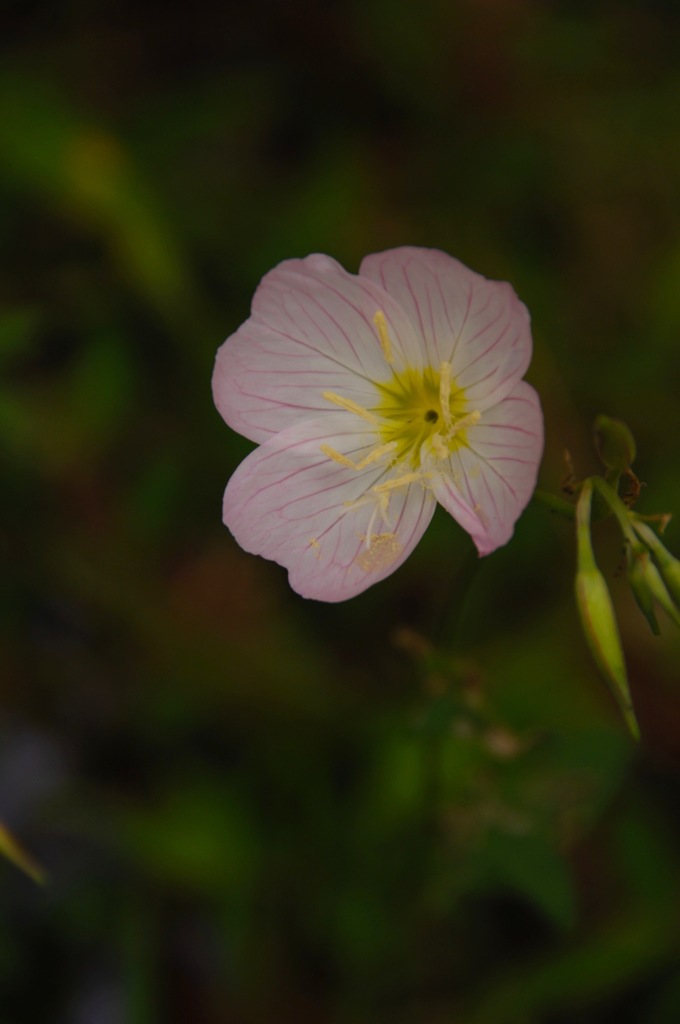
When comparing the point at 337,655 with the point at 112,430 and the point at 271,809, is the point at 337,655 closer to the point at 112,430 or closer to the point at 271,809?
the point at 271,809

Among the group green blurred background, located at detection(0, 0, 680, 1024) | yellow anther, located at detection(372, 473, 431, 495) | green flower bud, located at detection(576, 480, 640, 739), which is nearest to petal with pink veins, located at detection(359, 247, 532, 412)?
yellow anther, located at detection(372, 473, 431, 495)

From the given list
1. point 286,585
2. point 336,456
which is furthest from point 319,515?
point 286,585

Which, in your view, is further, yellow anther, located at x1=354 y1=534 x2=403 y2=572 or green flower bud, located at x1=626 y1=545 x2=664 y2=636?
yellow anther, located at x1=354 y1=534 x2=403 y2=572

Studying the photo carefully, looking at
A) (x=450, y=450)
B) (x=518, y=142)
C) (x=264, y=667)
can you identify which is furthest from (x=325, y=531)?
(x=518, y=142)

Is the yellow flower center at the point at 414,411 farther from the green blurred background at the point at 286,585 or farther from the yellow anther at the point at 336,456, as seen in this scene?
the green blurred background at the point at 286,585

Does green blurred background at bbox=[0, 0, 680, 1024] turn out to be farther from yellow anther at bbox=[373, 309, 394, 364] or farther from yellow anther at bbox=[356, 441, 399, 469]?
yellow anther at bbox=[373, 309, 394, 364]

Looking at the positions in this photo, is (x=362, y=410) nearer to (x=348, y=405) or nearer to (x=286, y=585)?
(x=348, y=405)
